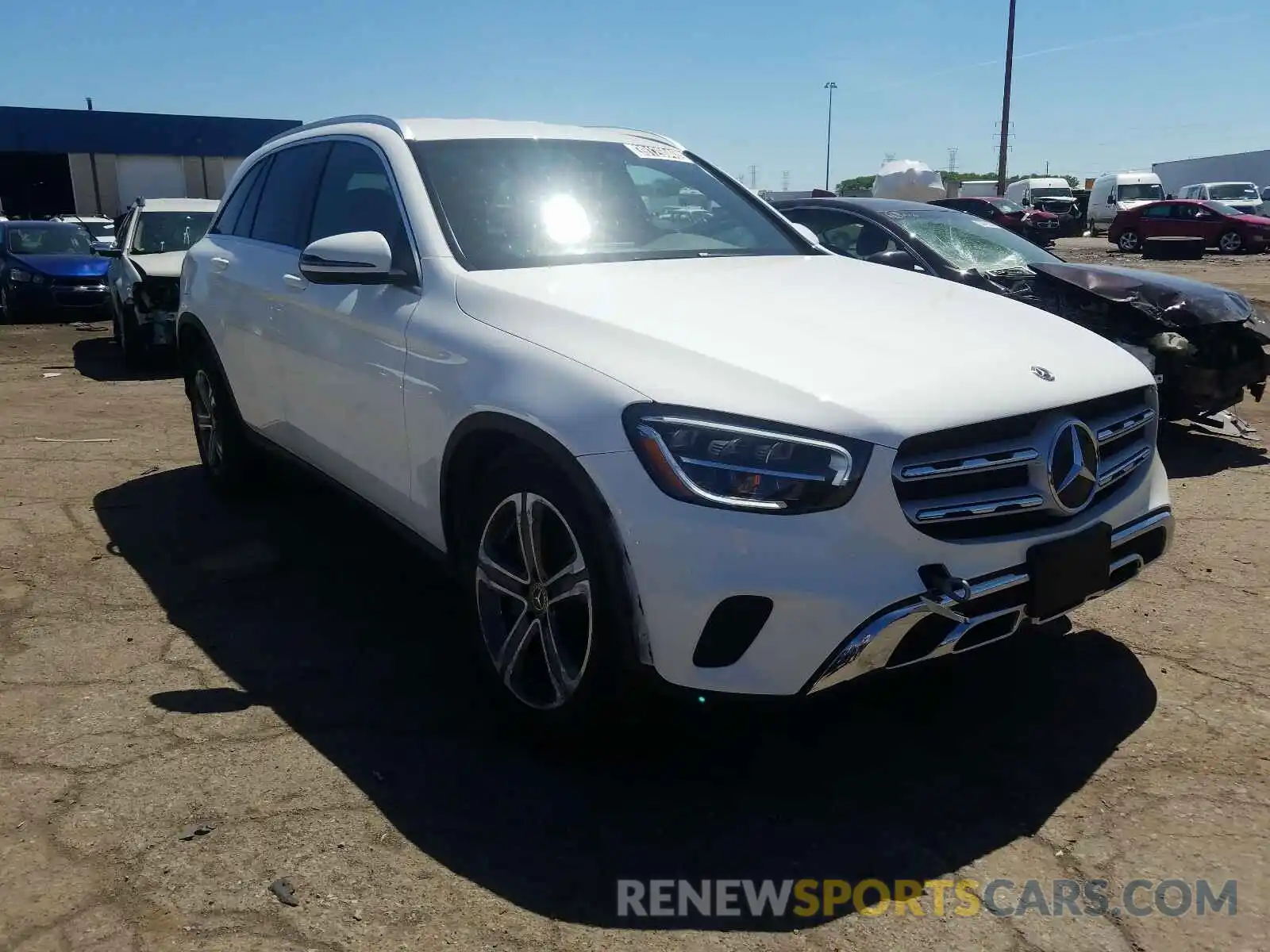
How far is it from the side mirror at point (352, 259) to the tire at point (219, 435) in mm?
1883

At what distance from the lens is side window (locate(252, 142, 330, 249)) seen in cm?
446

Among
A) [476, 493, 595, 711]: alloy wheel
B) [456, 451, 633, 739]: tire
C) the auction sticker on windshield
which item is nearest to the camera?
[456, 451, 633, 739]: tire

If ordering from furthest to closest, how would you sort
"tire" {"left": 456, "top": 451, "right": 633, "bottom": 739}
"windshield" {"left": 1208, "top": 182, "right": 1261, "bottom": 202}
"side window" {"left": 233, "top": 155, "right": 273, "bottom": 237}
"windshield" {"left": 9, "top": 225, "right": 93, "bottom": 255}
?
1. "windshield" {"left": 1208, "top": 182, "right": 1261, "bottom": 202}
2. "windshield" {"left": 9, "top": 225, "right": 93, "bottom": 255}
3. "side window" {"left": 233, "top": 155, "right": 273, "bottom": 237}
4. "tire" {"left": 456, "top": 451, "right": 633, "bottom": 739}

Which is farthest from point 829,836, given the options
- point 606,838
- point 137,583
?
point 137,583

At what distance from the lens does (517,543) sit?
2.99 metres

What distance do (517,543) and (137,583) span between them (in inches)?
92.1

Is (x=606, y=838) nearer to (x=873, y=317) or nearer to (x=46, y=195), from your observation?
(x=873, y=317)

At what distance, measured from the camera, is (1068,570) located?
2730 millimetres

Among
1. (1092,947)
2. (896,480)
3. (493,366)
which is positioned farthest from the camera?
(493,366)

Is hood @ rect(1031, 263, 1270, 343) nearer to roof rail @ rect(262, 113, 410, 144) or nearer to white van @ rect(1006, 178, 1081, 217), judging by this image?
roof rail @ rect(262, 113, 410, 144)

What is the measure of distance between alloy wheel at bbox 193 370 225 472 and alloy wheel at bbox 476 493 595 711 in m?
2.91

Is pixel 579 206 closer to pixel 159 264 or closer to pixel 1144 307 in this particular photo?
pixel 1144 307

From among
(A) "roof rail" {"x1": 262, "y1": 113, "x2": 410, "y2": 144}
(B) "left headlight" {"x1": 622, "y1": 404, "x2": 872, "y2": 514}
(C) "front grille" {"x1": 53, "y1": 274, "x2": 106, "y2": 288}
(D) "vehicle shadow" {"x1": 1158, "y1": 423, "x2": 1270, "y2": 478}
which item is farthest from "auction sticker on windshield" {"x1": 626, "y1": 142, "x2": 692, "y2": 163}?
(C) "front grille" {"x1": 53, "y1": 274, "x2": 106, "y2": 288}

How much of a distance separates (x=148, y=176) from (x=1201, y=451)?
45.1 metres
